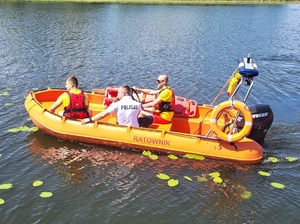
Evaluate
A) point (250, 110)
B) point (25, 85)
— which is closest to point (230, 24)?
point (25, 85)

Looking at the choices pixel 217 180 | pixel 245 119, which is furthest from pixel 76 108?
pixel 245 119

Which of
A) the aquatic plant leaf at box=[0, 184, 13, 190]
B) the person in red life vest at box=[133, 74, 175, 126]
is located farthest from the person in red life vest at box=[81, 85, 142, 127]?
the aquatic plant leaf at box=[0, 184, 13, 190]

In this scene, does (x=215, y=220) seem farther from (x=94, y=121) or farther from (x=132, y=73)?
(x=132, y=73)

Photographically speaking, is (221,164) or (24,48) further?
(24,48)

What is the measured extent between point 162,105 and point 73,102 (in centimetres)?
232

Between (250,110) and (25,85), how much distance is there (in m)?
9.06

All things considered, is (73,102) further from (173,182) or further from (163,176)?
(173,182)

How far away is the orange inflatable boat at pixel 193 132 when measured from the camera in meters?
8.80

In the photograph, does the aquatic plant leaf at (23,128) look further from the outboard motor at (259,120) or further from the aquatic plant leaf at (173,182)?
the outboard motor at (259,120)

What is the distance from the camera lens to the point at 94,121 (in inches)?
377

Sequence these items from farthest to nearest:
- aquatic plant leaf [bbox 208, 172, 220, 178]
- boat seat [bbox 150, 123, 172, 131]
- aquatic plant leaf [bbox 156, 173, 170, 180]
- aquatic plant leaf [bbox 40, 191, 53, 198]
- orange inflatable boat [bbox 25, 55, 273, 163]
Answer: boat seat [bbox 150, 123, 172, 131] < orange inflatable boat [bbox 25, 55, 273, 163] < aquatic plant leaf [bbox 208, 172, 220, 178] < aquatic plant leaf [bbox 156, 173, 170, 180] < aquatic plant leaf [bbox 40, 191, 53, 198]

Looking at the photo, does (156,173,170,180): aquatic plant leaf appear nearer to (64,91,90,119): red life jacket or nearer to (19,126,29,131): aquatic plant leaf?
(64,91,90,119): red life jacket

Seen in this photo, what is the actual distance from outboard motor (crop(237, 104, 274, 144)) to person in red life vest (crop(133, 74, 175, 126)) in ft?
5.90

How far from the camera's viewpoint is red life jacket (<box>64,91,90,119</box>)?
952 centimetres
